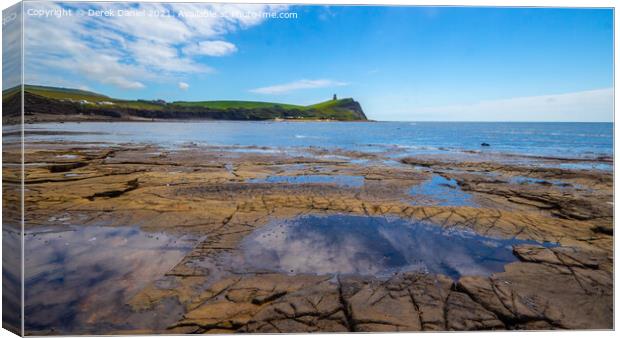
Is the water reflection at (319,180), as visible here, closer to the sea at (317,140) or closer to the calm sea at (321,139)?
the calm sea at (321,139)

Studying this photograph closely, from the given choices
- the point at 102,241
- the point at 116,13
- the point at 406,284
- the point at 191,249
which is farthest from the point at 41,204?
the point at 406,284

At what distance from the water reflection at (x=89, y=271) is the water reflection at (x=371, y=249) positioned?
1828 millimetres

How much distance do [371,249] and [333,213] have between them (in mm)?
2568

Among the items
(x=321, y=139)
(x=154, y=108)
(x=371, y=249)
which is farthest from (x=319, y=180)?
(x=321, y=139)


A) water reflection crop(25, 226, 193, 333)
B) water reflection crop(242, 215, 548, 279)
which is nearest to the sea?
water reflection crop(242, 215, 548, 279)

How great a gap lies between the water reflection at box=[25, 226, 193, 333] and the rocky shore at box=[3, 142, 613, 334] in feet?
0.41

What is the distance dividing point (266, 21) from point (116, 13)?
2395 millimetres

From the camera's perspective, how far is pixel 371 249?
6898mm

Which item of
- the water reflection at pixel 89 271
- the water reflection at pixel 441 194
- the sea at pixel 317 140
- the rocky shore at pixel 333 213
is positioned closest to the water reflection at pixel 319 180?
the rocky shore at pixel 333 213

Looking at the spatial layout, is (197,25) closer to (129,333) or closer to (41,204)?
(129,333)

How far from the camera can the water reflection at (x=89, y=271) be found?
15.0ft

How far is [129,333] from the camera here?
14.4 ft

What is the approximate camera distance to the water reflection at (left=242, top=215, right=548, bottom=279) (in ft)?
19.9

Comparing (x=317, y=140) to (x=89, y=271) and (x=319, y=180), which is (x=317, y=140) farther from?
(x=89, y=271)
